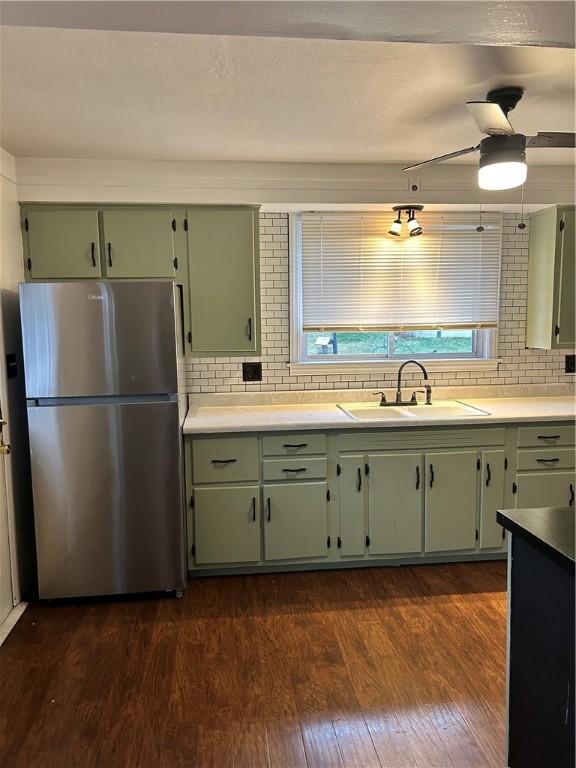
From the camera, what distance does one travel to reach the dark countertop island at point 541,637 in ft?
4.26

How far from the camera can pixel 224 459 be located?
9.90ft

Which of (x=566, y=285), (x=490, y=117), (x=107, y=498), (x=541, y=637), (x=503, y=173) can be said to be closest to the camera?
(x=541, y=637)

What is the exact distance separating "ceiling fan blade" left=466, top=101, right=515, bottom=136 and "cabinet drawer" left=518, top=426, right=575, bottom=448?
1.76m

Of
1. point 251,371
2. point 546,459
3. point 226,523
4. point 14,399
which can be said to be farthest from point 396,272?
point 14,399

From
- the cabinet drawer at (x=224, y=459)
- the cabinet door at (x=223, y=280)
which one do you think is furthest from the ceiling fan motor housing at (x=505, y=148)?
the cabinet drawer at (x=224, y=459)

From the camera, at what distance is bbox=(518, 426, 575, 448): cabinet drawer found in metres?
3.17

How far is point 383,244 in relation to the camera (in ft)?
11.7

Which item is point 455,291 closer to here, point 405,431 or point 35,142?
point 405,431

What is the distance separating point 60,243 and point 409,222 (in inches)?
80.0

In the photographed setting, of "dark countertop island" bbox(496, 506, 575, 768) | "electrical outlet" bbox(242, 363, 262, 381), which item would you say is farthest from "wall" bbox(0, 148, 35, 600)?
"dark countertop island" bbox(496, 506, 575, 768)

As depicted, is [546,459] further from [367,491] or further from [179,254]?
[179,254]

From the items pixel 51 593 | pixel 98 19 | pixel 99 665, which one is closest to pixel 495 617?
pixel 99 665

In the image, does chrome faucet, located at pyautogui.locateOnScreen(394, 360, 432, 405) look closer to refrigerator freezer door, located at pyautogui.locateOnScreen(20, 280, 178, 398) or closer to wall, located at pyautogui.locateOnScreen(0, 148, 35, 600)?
refrigerator freezer door, located at pyautogui.locateOnScreen(20, 280, 178, 398)

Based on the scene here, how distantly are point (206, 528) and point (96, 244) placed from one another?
1.67 m
